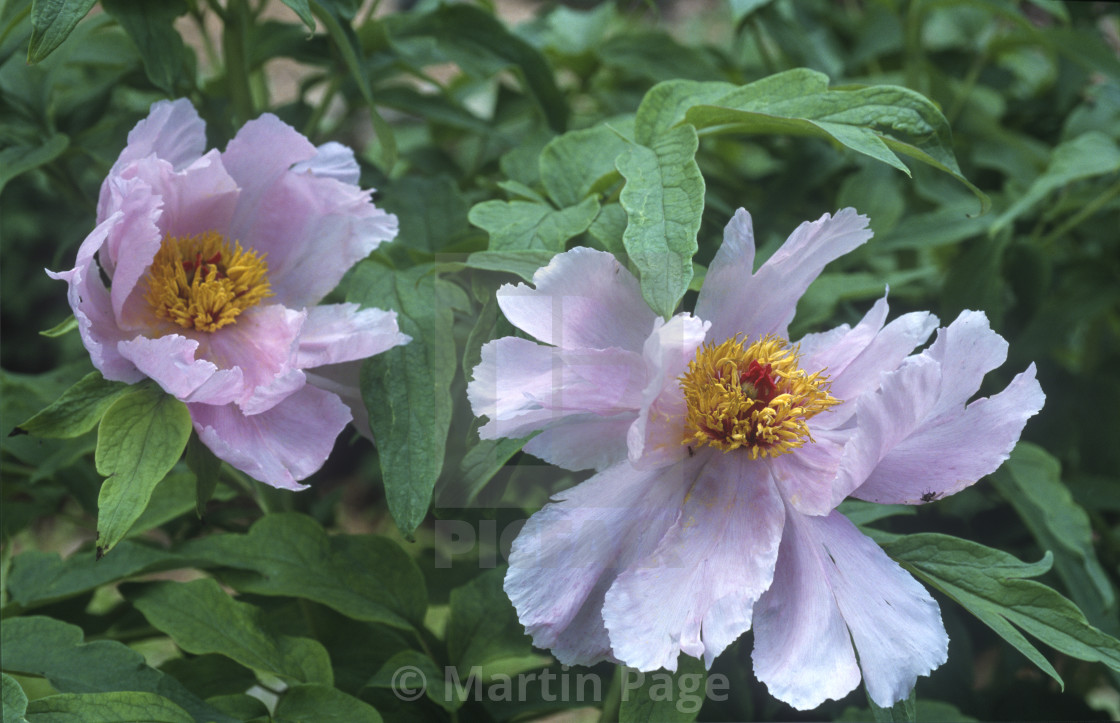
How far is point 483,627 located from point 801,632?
32 cm

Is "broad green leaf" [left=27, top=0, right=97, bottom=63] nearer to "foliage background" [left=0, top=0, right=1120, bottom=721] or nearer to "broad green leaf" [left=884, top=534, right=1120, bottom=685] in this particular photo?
"foliage background" [left=0, top=0, right=1120, bottom=721]

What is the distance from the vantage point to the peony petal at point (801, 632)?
57 centimetres

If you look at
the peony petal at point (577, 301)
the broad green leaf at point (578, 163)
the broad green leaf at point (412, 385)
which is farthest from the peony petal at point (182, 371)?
the broad green leaf at point (578, 163)

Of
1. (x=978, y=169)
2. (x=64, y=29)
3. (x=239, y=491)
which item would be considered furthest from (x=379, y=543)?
(x=978, y=169)

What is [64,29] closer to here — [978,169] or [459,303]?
[459,303]

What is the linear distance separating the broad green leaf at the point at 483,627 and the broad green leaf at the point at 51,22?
53 centimetres

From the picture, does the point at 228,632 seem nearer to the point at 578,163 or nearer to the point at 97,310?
the point at 97,310

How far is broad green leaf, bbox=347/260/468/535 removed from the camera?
2.26ft

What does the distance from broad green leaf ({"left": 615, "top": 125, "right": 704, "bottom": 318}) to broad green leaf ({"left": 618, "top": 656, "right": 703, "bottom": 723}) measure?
0.25m

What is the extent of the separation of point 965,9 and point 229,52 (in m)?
1.16

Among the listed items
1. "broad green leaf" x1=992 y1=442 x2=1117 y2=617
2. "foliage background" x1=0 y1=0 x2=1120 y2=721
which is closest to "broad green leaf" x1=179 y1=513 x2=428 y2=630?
"foliage background" x1=0 y1=0 x2=1120 y2=721

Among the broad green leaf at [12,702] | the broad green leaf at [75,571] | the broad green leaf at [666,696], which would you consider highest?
the broad green leaf at [666,696]

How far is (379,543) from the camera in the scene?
0.85 metres

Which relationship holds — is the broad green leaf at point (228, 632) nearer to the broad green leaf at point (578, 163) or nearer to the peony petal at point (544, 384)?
the peony petal at point (544, 384)
